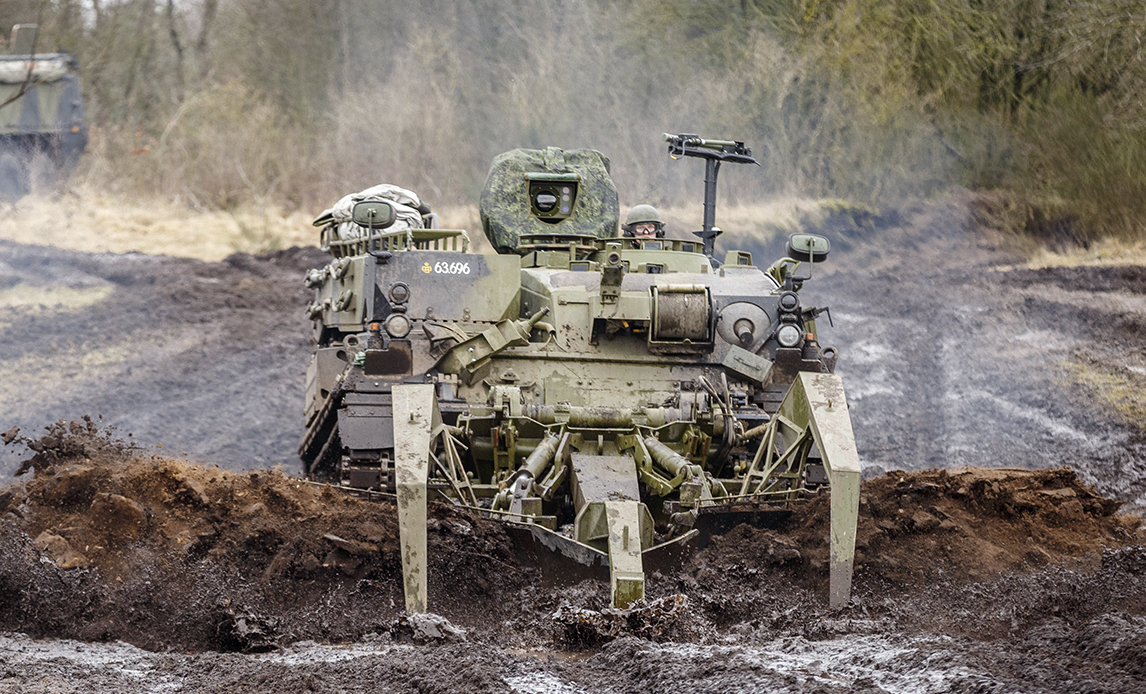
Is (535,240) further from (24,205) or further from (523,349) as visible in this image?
(24,205)

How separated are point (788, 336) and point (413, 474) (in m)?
3.76

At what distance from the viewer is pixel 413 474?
7.66 m

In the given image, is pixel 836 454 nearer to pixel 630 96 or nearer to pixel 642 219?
pixel 642 219

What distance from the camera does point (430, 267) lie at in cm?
1066

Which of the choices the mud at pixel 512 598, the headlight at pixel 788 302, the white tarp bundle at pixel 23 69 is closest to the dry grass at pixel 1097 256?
the headlight at pixel 788 302

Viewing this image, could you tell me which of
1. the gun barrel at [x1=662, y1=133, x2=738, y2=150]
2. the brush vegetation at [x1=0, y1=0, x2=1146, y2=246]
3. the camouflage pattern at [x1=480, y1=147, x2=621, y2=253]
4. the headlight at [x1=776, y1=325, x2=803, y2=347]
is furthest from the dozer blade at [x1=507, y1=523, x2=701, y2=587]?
the brush vegetation at [x1=0, y1=0, x2=1146, y2=246]

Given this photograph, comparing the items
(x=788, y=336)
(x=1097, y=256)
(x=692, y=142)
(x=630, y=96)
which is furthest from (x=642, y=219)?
(x=630, y=96)

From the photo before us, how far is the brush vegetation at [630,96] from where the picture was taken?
54.2 feet

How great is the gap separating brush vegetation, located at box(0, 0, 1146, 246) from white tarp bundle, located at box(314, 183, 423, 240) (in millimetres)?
3799

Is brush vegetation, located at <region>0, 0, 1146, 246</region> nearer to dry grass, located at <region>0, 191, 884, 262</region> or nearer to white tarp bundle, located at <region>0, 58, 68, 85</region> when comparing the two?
dry grass, located at <region>0, 191, 884, 262</region>

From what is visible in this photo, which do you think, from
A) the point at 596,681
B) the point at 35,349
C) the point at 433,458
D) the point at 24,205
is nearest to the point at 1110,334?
the point at 433,458

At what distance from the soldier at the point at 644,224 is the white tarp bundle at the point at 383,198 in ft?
6.46

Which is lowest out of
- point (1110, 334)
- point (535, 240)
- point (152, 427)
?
point (152, 427)

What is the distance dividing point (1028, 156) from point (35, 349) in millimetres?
12377
